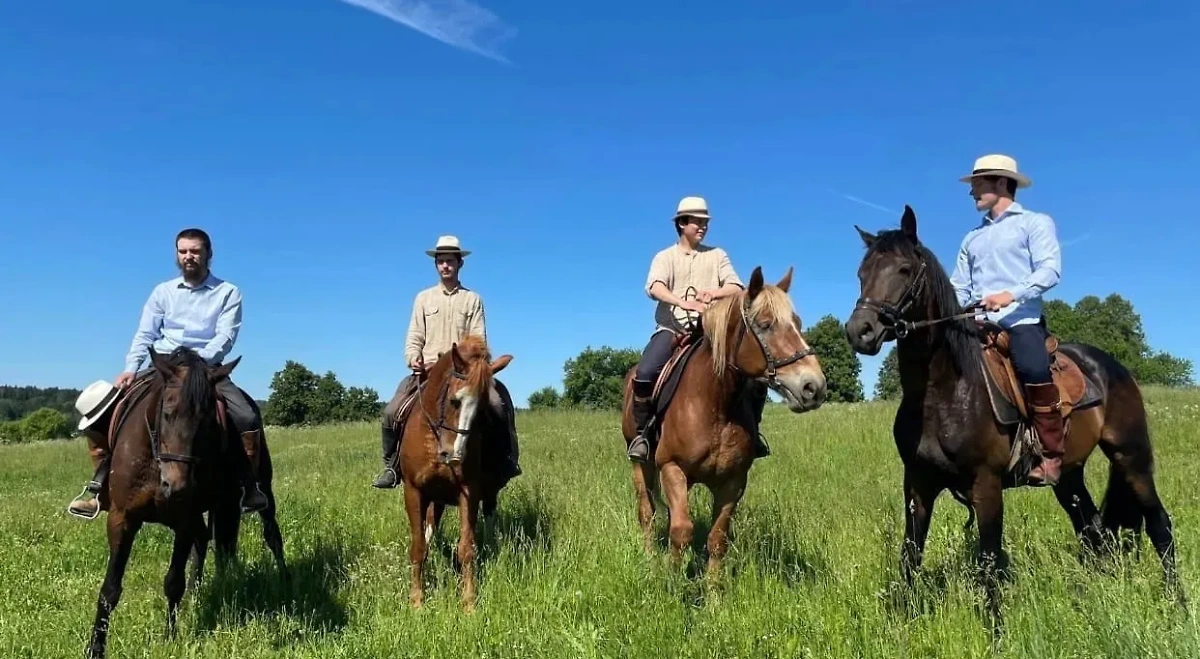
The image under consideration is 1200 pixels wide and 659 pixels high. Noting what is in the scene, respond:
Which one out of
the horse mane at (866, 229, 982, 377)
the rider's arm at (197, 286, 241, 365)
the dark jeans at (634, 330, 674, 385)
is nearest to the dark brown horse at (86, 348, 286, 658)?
the rider's arm at (197, 286, 241, 365)

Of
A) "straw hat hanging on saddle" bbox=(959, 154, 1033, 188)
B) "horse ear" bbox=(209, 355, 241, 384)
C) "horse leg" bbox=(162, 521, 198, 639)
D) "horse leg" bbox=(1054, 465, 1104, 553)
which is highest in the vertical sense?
"straw hat hanging on saddle" bbox=(959, 154, 1033, 188)

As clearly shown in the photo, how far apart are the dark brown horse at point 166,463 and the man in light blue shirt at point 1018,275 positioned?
5608mm

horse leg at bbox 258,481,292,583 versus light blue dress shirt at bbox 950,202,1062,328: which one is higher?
light blue dress shirt at bbox 950,202,1062,328

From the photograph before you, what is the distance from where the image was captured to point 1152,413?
47.4ft

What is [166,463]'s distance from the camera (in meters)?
4.99

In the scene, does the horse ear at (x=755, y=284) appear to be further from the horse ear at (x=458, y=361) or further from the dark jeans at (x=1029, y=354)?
the horse ear at (x=458, y=361)

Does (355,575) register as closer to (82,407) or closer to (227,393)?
(227,393)

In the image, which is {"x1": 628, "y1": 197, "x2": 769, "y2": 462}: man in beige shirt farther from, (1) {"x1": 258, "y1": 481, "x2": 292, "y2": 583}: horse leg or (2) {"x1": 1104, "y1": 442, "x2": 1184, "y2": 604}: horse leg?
(1) {"x1": 258, "y1": 481, "x2": 292, "y2": 583}: horse leg

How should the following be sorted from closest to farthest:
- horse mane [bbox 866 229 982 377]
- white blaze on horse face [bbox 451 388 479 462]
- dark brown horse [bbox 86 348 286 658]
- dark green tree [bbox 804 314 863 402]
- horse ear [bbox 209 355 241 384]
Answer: horse mane [bbox 866 229 982 377] → dark brown horse [bbox 86 348 286 658] → horse ear [bbox 209 355 241 384] → white blaze on horse face [bbox 451 388 479 462] → dark green tree [bbox 804 314 863 402]

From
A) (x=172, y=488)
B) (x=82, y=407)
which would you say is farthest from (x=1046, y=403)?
(x=82, y=407)

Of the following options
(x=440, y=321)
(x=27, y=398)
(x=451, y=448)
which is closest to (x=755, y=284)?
(x=451, y=448)

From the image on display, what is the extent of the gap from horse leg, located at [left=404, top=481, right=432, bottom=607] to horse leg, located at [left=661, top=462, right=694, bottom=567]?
6.84ft

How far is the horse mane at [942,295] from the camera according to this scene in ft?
16.2

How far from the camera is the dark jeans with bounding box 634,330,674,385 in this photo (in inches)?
267
